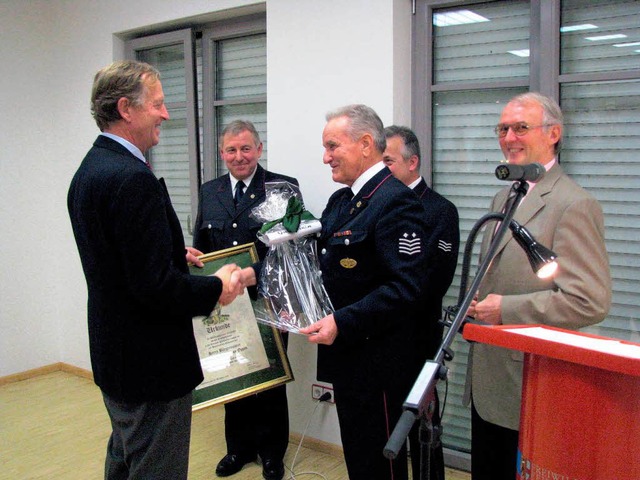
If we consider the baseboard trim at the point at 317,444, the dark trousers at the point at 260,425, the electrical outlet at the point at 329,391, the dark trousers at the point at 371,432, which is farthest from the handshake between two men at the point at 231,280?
the baseboard trim at the point at 317,444

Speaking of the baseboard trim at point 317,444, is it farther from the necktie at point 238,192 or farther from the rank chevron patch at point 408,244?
the rank chevron patch at point 408,244

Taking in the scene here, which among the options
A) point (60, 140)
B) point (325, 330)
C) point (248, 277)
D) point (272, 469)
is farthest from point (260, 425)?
point (60, 140)

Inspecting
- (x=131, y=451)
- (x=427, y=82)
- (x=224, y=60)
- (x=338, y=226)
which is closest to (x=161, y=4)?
(x=224, y=60)

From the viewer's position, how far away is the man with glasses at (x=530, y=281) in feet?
5.57

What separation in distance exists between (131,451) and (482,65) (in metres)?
2.10

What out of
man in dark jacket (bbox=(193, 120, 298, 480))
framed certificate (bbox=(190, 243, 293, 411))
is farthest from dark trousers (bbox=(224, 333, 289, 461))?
framed certificate (bbox=(190, 243, 293, 411))

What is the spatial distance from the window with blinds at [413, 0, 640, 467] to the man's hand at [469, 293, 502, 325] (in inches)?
39.1

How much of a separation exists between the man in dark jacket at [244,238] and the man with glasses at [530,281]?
3.85 ft

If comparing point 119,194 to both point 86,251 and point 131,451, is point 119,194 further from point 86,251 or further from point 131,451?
point 131,451

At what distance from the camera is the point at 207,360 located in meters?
2.49

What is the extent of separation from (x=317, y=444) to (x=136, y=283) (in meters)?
1.86

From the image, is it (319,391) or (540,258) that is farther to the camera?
(319,391)

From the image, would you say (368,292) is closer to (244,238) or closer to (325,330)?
(325,330)

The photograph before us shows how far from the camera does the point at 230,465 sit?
2.93 m
